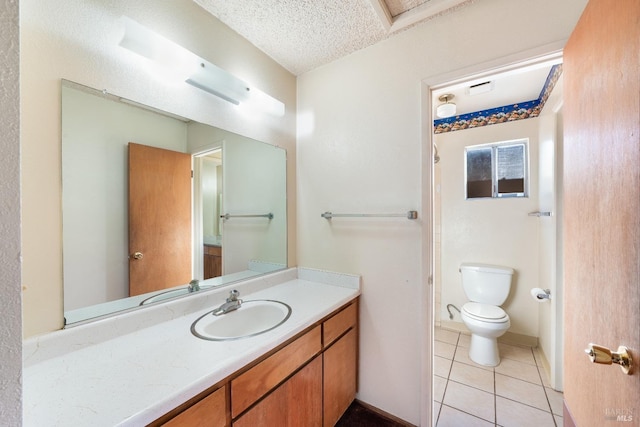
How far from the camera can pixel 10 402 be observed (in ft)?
1.39

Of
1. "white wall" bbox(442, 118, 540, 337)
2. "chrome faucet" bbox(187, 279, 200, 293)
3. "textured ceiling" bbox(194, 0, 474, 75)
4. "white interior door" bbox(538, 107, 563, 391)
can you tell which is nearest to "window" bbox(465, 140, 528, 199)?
"white wall" bbox(442, 118, 540, 337)

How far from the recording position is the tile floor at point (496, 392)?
60.2 inches

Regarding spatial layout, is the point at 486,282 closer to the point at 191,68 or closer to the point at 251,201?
the point at 251,201

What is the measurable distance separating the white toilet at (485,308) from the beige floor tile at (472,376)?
12cm

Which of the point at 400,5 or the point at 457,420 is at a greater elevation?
the point at 400,5

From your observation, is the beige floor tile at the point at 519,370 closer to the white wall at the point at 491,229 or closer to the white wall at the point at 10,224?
the white wall at the point at 491,229

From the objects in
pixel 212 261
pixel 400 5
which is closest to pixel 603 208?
pixel 400 5

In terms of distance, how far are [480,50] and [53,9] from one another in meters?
1.77

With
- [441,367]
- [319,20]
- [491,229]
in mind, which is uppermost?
[319,20]

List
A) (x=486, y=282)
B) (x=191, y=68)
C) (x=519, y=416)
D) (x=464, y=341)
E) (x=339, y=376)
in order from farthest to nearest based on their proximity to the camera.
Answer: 1. (x=464, y=341)
2. (x=486, y=282)
3. (x=519, y=416)
4. (x=339, y=376)
5. (x=191, y=68)

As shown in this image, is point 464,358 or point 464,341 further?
point 464,341

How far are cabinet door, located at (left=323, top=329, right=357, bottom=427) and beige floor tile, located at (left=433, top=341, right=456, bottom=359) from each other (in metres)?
1.07

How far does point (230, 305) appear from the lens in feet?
4.11

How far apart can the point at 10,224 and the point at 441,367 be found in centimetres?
256
